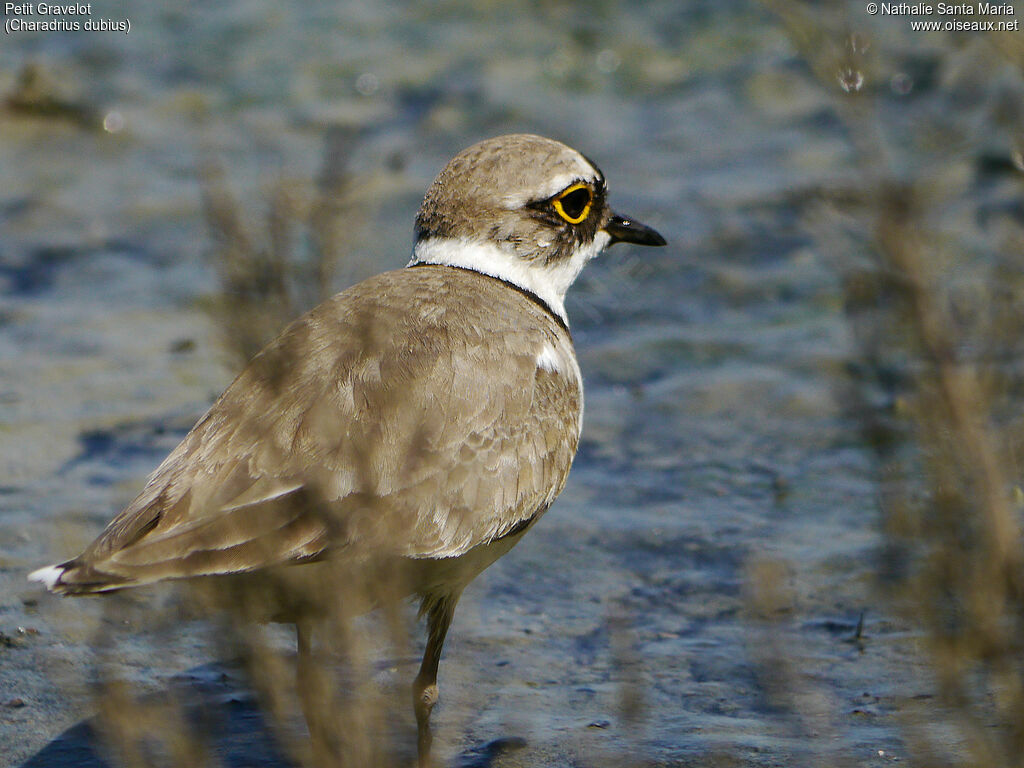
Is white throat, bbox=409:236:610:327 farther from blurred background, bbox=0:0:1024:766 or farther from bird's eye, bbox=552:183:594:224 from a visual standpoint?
blurred background, bbox=0:0:1024:766

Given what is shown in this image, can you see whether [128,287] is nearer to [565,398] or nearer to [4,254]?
[4,254]

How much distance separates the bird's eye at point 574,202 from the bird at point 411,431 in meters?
0.02

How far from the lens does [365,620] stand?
5957 mm

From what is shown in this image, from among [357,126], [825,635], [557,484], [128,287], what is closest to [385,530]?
[557,484]

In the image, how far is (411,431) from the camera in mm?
4578

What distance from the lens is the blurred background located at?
3713mm

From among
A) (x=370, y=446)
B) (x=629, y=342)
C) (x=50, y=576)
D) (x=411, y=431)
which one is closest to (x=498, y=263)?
(x=411, y=431)

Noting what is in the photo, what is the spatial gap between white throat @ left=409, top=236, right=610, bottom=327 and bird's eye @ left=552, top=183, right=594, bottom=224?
0.67 ft

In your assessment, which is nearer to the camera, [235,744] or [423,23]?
[235,744]

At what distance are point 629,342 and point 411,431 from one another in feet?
13.3

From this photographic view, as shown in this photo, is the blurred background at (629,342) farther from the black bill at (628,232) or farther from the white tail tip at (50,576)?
the black bill at (628,232)

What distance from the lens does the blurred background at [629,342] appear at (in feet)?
12.2

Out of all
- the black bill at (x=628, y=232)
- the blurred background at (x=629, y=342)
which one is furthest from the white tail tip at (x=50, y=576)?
the black bill at (x=628, y=232)

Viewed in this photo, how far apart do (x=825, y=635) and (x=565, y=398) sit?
154 centimetres
